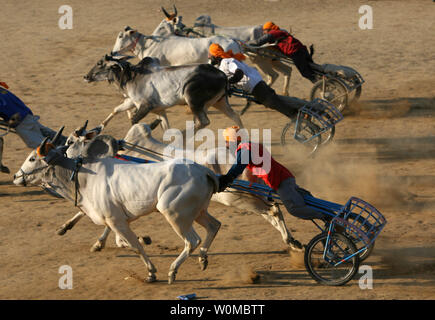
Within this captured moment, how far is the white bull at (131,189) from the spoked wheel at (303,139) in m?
3.93

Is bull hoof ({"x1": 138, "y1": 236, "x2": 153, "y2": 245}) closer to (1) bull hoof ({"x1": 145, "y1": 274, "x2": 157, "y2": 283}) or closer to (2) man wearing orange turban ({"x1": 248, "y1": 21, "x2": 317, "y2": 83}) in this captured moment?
(1) bull hoof ({"x1": 145, "y1": 274, "x2": 157, "y2": 283})

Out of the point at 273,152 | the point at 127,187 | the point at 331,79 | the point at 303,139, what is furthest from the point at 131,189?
the point at 331,79

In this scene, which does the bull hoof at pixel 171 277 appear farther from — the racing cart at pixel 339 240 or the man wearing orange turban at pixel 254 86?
the man wearing orange turban at pixel 254 86

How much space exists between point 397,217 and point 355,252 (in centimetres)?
264

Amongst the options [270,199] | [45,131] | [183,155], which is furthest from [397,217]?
[45,131]

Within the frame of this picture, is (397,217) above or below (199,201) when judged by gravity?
below

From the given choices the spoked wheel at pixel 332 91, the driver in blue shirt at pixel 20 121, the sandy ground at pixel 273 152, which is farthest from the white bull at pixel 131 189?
the spoked wheel at pixel 332 91

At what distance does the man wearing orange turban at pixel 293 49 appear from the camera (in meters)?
14.2

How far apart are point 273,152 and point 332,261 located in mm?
5163

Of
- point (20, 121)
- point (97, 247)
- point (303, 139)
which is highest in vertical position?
point (20, 121)

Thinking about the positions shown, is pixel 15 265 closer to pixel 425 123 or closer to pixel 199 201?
pixel 199 201

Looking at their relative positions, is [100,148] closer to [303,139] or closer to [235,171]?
[235,171]

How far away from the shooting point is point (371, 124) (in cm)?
1479

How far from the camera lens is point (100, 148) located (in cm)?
909
